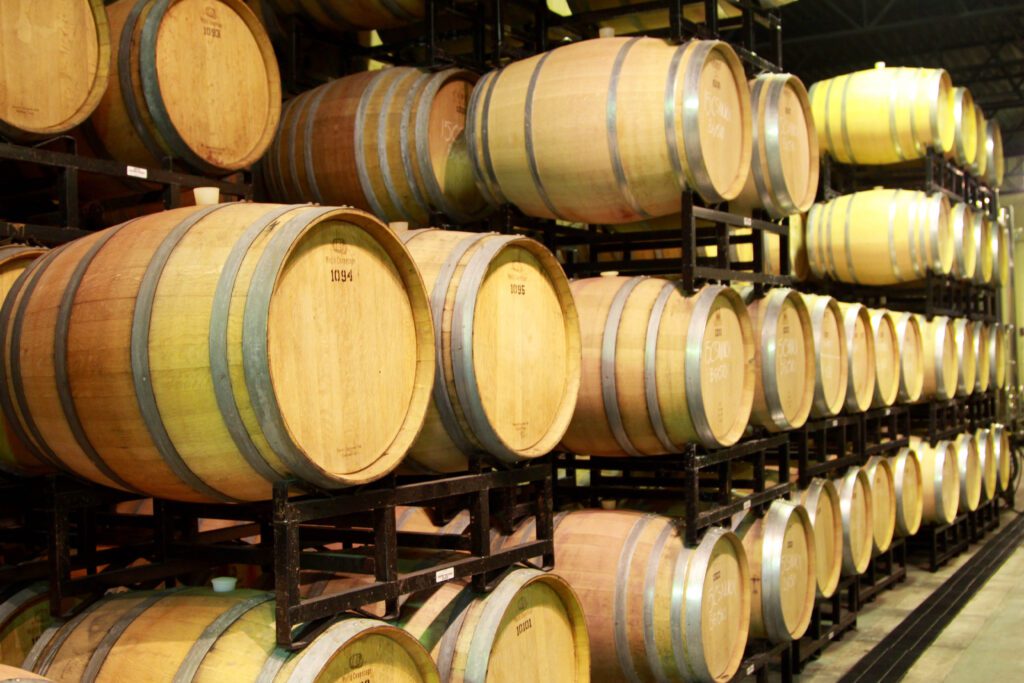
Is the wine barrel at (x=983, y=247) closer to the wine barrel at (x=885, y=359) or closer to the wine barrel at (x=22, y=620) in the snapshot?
the wine barrel at (x=885, y=359)

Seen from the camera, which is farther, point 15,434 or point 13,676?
point 15,434

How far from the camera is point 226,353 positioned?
272cm

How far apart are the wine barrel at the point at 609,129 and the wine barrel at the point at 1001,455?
27.0 ft

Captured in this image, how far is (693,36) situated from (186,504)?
3.76 metres

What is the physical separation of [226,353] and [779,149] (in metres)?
4.18

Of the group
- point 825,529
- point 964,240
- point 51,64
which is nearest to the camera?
point 51,64

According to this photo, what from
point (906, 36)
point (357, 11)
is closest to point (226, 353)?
point (357, 11)

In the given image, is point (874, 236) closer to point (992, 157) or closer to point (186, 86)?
point (992, 157)

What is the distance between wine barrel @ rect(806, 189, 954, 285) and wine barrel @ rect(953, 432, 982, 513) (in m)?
2.21

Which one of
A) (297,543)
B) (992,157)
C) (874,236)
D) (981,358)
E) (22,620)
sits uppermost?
(992,157)

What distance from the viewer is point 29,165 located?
4.26m

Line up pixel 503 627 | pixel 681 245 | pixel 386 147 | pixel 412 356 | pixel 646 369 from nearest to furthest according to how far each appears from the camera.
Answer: pixel 412 356
pixel 503 627
pixel 646 369
pixel 681 245
pixel 386 147

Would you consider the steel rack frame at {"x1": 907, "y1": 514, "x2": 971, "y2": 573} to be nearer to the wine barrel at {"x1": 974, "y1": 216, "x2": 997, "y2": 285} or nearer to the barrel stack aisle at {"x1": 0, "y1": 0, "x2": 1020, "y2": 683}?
the barrel stack aisle at {"x1": 0, "y1": 0, "x2": 1020, "y2": 683}

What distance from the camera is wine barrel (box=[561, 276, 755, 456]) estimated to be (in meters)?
4.97
